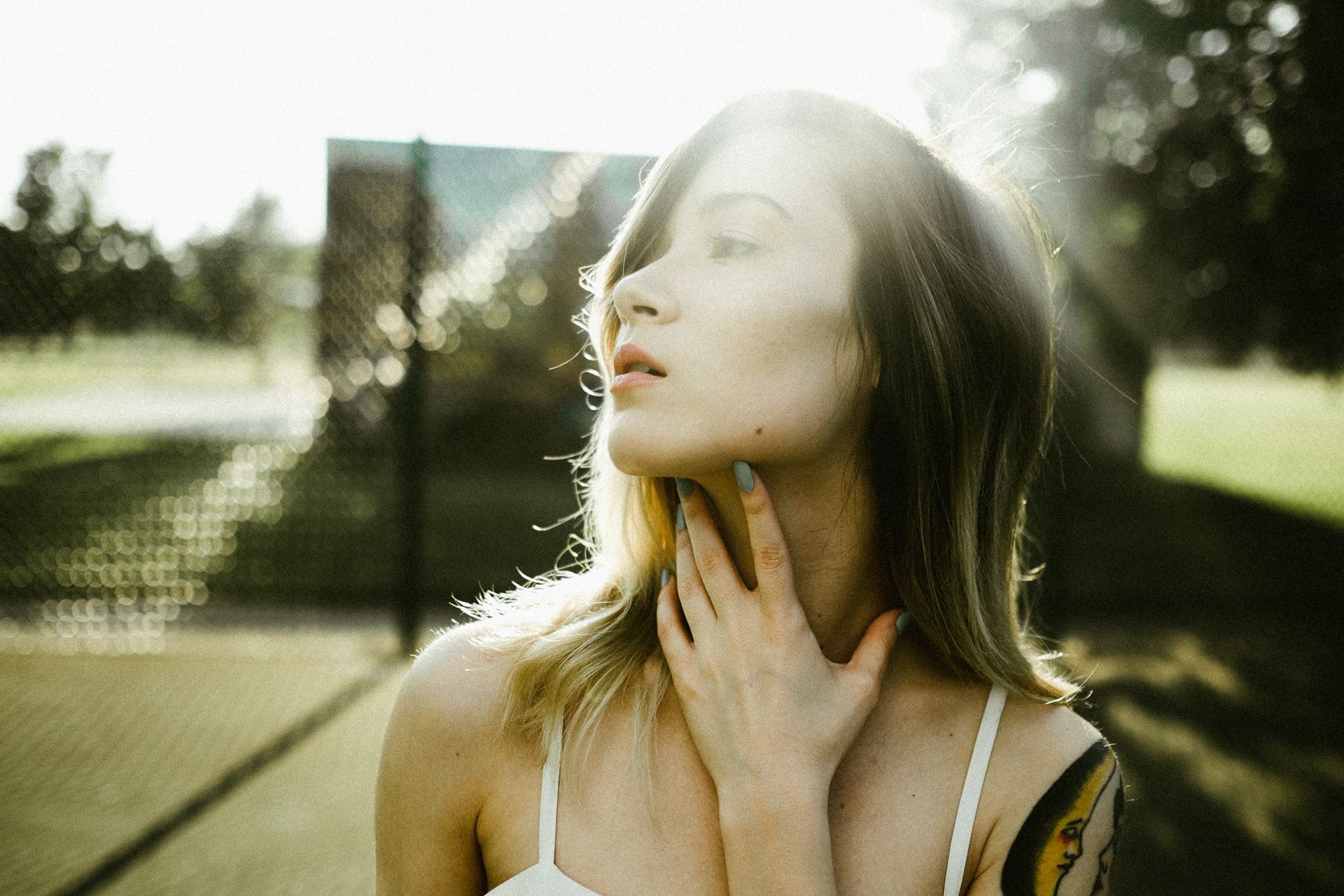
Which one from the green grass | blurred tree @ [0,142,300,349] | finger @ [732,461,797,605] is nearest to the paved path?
blurred tree @ [0,142,300,349]

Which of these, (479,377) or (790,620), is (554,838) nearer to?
(790,620)

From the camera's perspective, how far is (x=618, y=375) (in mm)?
1409

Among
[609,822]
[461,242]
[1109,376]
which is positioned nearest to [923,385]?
[609,822]

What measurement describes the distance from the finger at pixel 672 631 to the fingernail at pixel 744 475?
25cm

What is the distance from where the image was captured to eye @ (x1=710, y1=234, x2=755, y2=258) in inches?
55.5

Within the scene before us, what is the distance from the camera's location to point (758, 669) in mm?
1348

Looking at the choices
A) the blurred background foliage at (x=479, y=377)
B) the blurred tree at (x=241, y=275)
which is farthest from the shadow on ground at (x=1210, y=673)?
the blurred tree at (x=241, y=275)

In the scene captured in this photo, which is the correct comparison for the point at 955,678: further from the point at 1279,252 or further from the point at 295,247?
the point at 1279,252

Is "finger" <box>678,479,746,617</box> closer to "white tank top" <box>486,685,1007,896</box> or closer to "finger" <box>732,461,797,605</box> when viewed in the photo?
"finger" <box>732,461,797,605</box>

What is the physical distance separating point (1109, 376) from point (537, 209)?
14.4 ft

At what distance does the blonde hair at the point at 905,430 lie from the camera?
1.47 metres

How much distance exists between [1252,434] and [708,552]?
6.90 metres

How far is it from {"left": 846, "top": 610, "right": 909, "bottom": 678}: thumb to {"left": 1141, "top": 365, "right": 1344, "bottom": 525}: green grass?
5588mm

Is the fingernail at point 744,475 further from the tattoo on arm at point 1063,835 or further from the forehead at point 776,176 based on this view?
the tattoo on arm at point 1063,835
